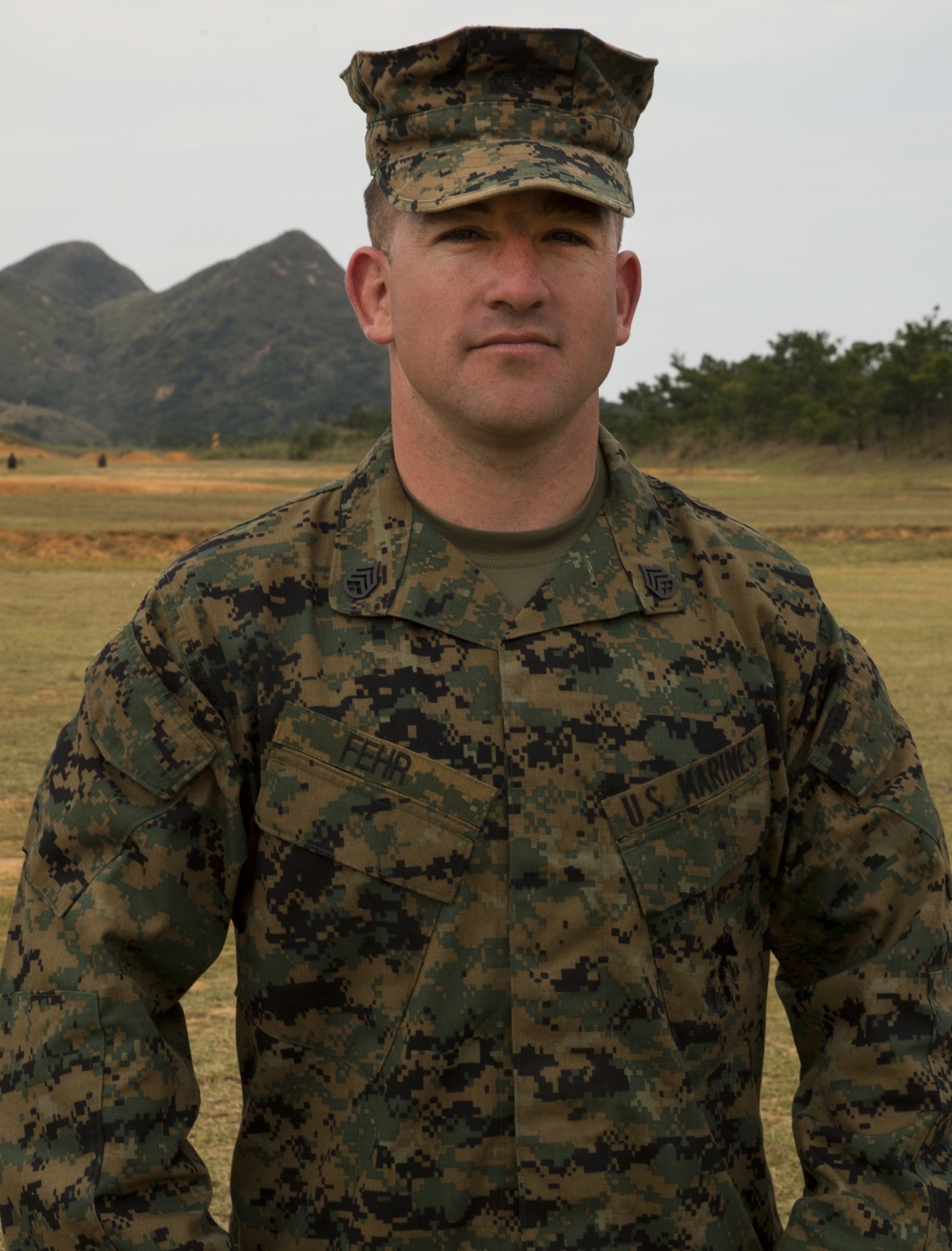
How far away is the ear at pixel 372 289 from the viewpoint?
1.95 metres

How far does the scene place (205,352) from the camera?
165 metres

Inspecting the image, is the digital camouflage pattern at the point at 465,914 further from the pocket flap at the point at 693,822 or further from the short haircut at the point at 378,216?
the short haircut at the point at 378,216

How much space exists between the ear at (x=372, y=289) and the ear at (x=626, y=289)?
1.00 feet

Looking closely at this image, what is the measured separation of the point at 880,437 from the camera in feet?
188

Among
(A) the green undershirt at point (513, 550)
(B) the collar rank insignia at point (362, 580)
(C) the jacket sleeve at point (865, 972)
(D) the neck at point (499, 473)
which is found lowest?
(C) the jacket sleeve at point (865, 972)

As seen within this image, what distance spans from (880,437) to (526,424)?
5816cm

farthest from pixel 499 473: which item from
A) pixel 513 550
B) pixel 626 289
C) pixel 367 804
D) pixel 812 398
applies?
pixel 812 398

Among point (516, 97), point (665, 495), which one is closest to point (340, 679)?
point (665, 495)

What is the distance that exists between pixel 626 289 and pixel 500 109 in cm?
29

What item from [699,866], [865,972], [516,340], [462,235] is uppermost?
[462,235]

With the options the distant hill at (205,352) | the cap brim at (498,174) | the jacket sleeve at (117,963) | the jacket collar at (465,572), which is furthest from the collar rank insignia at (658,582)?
the distant hill at (205,352)

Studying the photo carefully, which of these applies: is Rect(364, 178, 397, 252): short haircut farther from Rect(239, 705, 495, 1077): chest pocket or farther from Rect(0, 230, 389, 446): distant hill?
Rect(0, 230, 389, 446): distant hill

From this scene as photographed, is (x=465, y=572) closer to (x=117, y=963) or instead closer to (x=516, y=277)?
(x=516, y=277)

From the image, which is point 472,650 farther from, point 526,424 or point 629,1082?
point 629,1082
